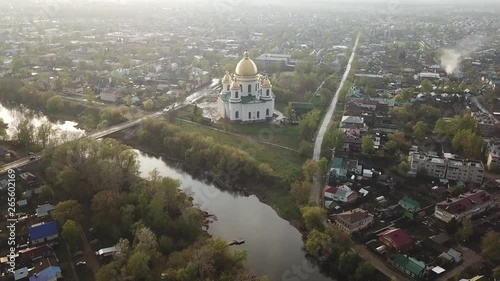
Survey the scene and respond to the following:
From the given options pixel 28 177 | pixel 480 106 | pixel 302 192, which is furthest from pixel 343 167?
pixel 480 106

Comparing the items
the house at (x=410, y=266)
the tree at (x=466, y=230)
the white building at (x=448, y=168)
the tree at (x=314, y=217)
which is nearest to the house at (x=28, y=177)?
the tree at (x=314, y=217)

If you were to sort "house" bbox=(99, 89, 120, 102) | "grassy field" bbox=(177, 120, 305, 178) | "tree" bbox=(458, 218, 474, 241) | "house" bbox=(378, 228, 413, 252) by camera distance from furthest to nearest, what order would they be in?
"house" bbox=(99, 89, 120, 102) → "grassy field" bbox=(177, 120, 305, 178) → "tree" bbox=(458, 218, 474, 241) → "house" bbox=(378, 228, 413, 252)

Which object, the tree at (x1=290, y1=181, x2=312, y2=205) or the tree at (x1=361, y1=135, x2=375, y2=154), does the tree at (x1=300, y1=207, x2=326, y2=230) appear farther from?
the tree at (x1=361, y1=135, x2=375, y2=154)

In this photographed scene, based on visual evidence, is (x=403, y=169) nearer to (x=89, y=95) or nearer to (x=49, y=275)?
(x=49, y=275)

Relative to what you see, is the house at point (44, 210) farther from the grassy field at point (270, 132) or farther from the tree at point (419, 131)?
the tree at point (419, 131)

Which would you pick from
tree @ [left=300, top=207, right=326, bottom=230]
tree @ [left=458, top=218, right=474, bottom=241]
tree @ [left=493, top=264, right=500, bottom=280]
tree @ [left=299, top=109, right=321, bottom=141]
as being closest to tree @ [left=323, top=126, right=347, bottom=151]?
tree @ [left=299, top=109, right=321, bottom=141]
